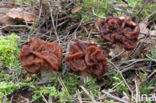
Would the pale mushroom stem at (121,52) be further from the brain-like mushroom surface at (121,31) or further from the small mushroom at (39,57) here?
the small mushroom at (39,57)

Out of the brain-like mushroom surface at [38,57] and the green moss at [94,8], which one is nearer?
the brain-like mushroom surface at [38,57]

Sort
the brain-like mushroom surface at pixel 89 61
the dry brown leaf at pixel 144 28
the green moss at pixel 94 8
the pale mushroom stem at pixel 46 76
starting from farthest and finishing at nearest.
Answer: the green moss at pixel 94 8 → the dry brown leaf at pixel 144 28 → the pale mushroom stem at pixel 46 76 → the brain-like mushroom surface at pixel 89 61

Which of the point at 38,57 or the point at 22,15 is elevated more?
the point at 22,15

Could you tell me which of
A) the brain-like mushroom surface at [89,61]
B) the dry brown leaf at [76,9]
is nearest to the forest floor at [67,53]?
the dry brown leaf at [76,9]

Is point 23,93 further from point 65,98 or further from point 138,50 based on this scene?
point 138,50

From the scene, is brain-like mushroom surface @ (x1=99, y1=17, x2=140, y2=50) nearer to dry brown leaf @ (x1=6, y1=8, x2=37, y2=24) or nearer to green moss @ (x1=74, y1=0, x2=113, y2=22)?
green moss @ (x1=74, y1=0, x2=113, y2=22)

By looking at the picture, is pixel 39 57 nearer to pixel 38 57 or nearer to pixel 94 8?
pixel 38 57

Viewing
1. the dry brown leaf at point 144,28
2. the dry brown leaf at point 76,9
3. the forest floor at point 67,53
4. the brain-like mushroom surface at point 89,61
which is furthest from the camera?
the dry brown leaf at point 76,9

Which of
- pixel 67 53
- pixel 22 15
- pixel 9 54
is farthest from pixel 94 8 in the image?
pixel 9 54
